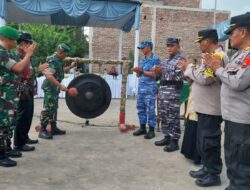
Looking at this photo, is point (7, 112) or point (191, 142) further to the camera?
point (191, 142)

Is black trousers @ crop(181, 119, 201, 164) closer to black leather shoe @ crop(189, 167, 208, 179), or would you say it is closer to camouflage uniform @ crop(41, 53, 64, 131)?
black leather shoe @ crop(189, 167, 208, 179)

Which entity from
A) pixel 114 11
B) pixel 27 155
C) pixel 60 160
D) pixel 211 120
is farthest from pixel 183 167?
pixel 114 11

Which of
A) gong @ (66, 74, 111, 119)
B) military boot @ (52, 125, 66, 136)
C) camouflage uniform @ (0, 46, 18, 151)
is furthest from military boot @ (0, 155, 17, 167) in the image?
gong @ (66, 74, 111, 119)

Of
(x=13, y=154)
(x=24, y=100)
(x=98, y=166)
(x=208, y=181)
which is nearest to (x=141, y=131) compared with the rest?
(x=98, y=166)

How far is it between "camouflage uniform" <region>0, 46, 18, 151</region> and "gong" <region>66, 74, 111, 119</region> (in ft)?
6.69

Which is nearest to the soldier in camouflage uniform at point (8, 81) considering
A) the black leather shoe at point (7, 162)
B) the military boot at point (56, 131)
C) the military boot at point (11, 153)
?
the black leather shoe at point (7, 162)

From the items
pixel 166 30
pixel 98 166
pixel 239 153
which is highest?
pixel 166 30

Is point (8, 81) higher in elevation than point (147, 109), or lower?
higher

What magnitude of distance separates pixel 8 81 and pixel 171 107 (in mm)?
2251

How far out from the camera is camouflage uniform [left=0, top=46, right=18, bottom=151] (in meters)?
3.89

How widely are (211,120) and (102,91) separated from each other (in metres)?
2.94

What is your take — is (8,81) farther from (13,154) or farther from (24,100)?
(13,154)

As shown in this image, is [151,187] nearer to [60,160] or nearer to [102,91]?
[60,160]

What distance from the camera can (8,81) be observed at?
4027 mm
